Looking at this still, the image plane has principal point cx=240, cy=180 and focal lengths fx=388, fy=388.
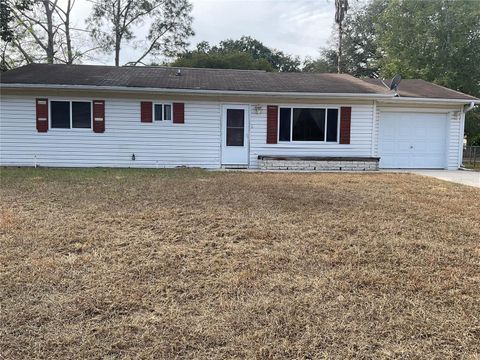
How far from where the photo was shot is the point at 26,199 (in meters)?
6.66

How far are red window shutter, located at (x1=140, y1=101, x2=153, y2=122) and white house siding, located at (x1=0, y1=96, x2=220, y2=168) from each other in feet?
0.45

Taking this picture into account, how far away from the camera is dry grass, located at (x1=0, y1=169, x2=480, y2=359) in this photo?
258 centimetres

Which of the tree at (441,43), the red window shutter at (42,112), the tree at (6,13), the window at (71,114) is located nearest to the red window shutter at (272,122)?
the window at (71,114)

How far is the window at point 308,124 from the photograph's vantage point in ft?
43.9

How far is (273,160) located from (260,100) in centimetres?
213

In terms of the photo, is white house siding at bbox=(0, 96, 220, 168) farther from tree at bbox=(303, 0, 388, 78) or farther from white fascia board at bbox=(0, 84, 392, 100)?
tree at bbox=(303, 0, 388, 78)

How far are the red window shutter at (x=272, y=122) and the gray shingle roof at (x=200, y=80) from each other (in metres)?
0.66

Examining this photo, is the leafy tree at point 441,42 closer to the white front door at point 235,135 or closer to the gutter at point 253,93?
the gutter at point 253,93

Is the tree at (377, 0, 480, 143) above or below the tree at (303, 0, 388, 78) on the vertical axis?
below

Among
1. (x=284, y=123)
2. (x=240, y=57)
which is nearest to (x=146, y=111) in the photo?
(x=284, y=123)

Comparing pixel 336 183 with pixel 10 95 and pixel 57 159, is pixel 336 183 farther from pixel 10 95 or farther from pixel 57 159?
pixel 10 95

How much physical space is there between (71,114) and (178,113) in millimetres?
3491

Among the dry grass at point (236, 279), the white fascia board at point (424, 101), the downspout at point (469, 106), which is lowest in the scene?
the dry grass at point (236, 279)

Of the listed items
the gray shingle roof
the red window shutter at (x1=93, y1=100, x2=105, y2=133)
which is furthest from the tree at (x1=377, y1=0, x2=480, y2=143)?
the red window shutter at (x1=93, y1=100, x2=105, y2=133)
